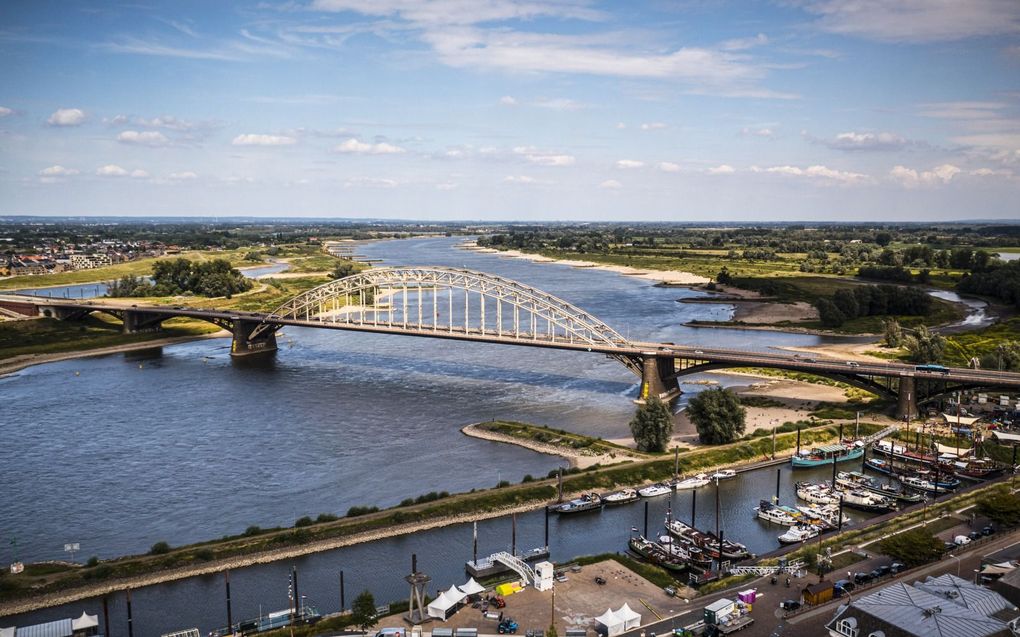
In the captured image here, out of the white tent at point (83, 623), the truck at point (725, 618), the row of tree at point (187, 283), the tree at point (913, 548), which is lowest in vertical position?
the white tent at point (83, 623)

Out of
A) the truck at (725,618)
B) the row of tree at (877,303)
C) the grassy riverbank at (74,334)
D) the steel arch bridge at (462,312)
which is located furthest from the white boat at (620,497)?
the grassy riverbank at (74,334)

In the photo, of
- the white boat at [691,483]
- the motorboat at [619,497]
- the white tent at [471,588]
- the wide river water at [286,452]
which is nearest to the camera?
the white tent at [471,588]

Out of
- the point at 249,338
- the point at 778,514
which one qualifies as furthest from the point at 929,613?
the point at 249,338

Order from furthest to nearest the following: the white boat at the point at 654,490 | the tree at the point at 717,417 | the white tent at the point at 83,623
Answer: the tree at the point at 717,417 < the white boat at the point at 654,490 < the white tent at the point at 83,623

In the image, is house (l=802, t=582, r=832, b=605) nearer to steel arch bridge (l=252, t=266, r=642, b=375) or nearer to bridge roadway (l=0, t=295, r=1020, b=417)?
bridge roadway (l=0, t=295, r=1020, b=417)

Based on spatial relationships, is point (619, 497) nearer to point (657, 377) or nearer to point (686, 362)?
point (657, 377)

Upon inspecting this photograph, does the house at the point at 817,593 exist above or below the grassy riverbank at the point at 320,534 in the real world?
above

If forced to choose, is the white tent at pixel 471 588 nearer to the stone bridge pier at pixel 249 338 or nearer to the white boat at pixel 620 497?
the white boat at pixel 620 497

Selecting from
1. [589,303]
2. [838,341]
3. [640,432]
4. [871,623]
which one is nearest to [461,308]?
[589,303]
